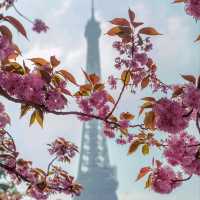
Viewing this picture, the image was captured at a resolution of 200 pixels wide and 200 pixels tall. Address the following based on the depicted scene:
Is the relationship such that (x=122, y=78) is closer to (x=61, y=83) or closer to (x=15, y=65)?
(x=61, y=83)

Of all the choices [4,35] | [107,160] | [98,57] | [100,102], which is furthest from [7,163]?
[98,57]

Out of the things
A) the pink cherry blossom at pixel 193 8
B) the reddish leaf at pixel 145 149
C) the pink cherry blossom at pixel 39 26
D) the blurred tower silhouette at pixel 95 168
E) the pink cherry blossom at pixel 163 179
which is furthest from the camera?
the blurred tower silhouette at pixel 95 168

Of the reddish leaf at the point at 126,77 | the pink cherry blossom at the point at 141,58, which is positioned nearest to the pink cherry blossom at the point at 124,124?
the reddish leaf at the point at 126,77

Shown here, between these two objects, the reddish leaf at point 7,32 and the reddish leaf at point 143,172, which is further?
the reddish leaf at point 143,172

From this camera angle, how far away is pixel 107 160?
74812 millimetres

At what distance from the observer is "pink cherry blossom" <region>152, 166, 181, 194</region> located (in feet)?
10.8

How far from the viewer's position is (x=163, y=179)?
331 cm

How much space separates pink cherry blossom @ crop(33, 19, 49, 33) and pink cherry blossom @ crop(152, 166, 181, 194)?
177 centimetres

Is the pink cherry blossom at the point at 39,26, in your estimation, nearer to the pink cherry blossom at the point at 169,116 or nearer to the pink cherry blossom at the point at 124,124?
the pink cherry blossom at the point at 124,124

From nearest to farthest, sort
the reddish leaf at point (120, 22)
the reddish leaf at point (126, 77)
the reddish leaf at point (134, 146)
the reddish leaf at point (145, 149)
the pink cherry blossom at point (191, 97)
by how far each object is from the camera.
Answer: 1. the pink cherry blossom at point (191, 97)
2. the reddish leaf at point (120, 22)
3. the reddish leaf at point (134, 146)
4. the reddish leaf at point (145, 149)
5. the reddish leaf at point (126, 77)

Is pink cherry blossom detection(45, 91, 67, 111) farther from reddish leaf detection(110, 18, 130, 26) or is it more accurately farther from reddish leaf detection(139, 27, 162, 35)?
reddish leaf detection(139, 27, 162, 35)

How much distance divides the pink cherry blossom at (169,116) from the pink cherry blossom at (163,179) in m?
0.47

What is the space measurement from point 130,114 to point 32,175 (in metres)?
1.26

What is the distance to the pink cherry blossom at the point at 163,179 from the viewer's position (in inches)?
129
